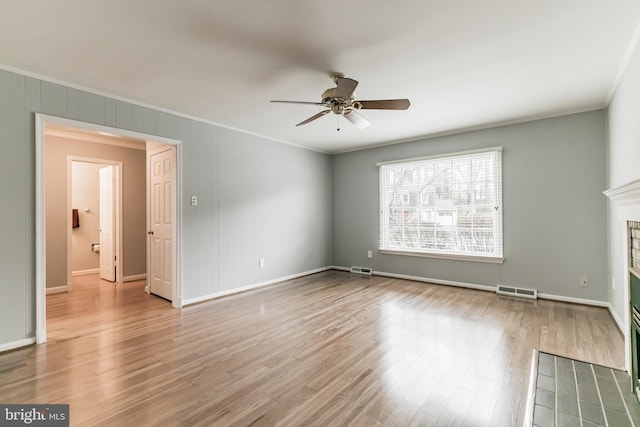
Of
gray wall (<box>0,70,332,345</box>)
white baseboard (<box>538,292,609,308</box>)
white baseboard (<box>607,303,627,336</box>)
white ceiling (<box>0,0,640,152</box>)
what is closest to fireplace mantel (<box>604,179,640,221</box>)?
white ceiling (<box>0,0,640,152</box>)

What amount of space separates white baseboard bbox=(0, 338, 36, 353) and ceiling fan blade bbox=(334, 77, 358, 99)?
3617mm

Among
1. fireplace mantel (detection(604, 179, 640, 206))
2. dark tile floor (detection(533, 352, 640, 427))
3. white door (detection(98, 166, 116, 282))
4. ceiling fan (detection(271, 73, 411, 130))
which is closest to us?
dark tile floor (detection(533, 352, 640, 427))

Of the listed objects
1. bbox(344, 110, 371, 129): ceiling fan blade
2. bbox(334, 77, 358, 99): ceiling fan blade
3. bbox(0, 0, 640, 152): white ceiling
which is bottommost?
bbox(344, 110, 371, 129): ceiling fan blade

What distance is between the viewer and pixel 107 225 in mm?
5703

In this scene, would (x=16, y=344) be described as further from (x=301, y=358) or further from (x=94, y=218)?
(x=94, y=218)

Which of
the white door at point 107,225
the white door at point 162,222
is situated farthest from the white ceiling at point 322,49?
the white door at point 107,225

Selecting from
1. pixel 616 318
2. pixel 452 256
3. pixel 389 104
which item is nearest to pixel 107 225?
pixel 389 104

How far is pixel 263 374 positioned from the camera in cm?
226

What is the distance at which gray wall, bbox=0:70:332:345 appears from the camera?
2.72 m

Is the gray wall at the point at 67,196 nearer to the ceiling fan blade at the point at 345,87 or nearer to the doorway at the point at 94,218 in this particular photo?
the doorway at the point at 94,218

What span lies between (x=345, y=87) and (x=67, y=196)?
511 cm

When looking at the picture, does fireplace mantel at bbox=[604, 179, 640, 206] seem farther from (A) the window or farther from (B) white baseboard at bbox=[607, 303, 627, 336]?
(A) the window

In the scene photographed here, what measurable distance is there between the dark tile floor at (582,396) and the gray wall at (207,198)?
3.86 meters

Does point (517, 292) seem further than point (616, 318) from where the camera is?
Yes
